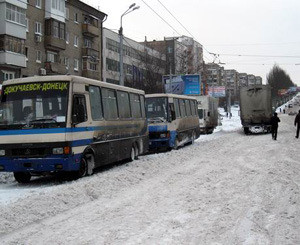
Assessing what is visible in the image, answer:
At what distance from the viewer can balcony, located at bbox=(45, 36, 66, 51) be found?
4053 centimetres

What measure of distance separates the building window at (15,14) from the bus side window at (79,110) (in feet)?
81.9

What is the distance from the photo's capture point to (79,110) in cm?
1097

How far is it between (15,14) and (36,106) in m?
26.1

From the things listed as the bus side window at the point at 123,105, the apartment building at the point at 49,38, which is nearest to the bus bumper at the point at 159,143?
the bus side window at the point at 123,105

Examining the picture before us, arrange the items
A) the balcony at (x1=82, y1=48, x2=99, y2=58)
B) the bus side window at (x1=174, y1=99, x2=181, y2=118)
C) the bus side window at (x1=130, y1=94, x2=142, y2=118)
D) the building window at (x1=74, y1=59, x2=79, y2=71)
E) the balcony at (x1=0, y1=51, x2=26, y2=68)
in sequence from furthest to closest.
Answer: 1. the balcony at (x1=82, y1=48, x2=99, y2=58)
2. the building window at (x1=74, y1=59, x2=79, y2=71)
3. the balcony at (x1=0, y1=51, x2=26, y2=68)
4. the bus side window at (x1=174, y1=99, x2=181, y2=118)
5. the bus side window at (x1=130, y1=94, x2=142, y2=118)

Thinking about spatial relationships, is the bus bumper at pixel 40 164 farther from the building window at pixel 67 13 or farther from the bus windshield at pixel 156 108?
the building window at pixel 67 13

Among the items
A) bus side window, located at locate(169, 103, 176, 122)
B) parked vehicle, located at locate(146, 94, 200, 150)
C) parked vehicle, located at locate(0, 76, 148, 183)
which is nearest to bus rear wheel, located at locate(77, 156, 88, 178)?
parked vehicle, located at locate(0, 76, 148, 183)

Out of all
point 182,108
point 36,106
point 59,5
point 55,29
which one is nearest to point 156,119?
point 182,108

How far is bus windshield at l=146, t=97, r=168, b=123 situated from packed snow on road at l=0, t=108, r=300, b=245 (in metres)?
7.40

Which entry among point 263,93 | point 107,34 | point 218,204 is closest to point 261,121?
point 263,93

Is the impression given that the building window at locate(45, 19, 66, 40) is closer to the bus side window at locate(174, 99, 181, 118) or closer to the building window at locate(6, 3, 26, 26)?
the building window at locate(6, 3, 26, 26)

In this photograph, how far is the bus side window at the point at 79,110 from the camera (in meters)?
10.8

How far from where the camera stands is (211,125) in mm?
37094

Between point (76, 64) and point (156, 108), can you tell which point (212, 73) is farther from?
point (156, 108)
